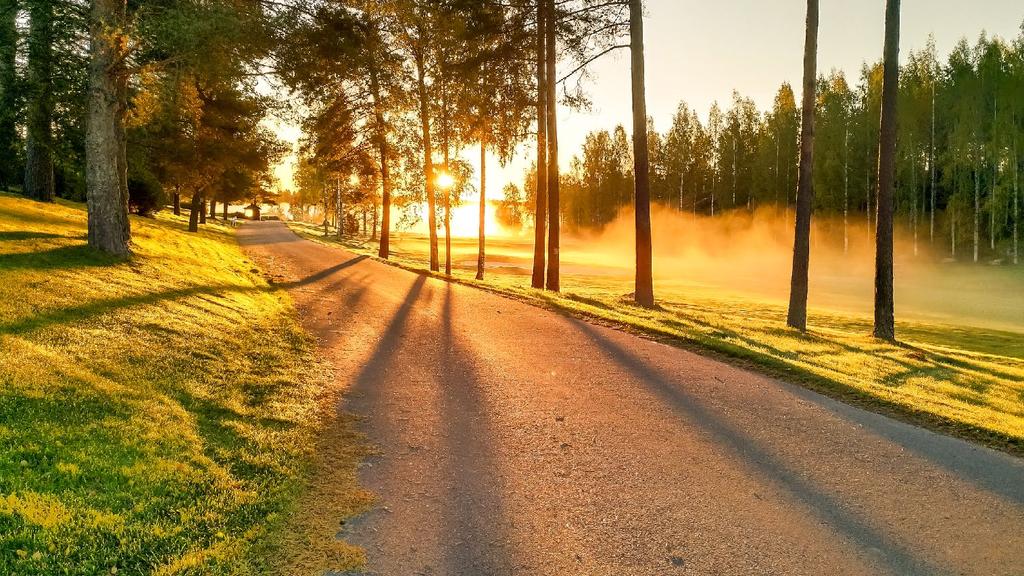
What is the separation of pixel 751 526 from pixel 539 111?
56.3ft

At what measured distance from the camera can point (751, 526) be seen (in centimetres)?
412

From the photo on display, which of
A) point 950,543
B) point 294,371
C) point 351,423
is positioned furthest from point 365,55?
point 950,543

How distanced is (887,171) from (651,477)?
13.5 meters

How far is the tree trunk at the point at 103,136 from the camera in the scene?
11570 millimetres

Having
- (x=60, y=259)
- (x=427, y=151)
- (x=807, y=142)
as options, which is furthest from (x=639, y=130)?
(x=60, y=259)

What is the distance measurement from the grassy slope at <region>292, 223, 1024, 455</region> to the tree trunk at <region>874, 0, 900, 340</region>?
1.13 metres

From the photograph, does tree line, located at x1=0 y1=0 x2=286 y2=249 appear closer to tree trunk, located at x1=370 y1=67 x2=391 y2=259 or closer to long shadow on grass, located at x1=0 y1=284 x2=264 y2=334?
long shadow on grass, located at x1=0 y1=284 x2=264 y2=334

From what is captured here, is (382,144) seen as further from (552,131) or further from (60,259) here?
(60,259)

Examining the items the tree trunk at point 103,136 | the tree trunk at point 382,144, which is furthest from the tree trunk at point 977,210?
the tree trunk at point 103,136

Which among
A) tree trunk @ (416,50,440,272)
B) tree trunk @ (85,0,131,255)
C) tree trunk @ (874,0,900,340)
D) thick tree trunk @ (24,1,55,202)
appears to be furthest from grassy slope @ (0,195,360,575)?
tree trunk @ (416,50,440,272)

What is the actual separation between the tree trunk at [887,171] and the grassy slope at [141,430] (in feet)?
48.0

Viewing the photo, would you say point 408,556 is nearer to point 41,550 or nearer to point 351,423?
point 41,550

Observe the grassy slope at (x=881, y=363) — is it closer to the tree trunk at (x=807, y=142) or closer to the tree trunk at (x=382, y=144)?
the tree trunk at (x=807, y=142)

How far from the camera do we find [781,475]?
16.4 ft
